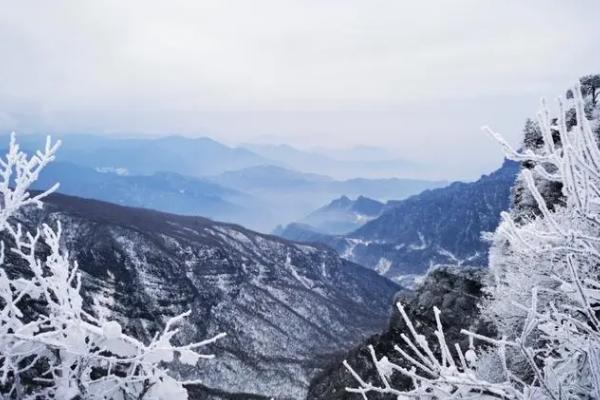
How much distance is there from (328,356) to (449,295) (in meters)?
114

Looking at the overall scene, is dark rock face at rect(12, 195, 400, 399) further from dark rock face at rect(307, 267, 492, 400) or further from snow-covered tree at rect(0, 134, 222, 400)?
snow-covered tree at rect(0, 134, 222, 400)

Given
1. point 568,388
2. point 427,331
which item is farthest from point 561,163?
point 427,331

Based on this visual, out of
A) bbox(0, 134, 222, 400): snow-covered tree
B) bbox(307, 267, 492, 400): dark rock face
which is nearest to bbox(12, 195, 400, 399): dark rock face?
bbox(307, 267, 492, 400): dark rock face

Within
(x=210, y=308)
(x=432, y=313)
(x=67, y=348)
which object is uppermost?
(x=67, y=348)

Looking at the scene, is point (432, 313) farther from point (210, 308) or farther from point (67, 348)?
point (210, 308)

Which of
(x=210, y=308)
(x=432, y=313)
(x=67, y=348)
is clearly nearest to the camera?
(x=67, y=348)

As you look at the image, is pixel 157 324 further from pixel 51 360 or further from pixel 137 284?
pixel 51 360

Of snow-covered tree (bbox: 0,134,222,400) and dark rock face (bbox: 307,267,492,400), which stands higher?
snow-covered tree (bbox: 0,134,222,400)

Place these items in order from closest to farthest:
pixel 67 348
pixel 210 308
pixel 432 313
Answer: pixel 67 348 → pixel 432 313 → pixel 210 308

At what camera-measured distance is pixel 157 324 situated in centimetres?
14088

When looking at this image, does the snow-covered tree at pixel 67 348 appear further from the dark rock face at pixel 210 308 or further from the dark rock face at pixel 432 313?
the dark rock face at pixel 210 308

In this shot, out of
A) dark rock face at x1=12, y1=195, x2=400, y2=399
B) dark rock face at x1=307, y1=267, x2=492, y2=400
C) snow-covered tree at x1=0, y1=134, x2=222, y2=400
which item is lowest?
dark rock face at x1=12, y1=195, x2=400, y2=399

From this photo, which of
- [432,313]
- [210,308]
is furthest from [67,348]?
[210,308]

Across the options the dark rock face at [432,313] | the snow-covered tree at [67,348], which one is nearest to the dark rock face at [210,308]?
the dark rock face at [432,313]
